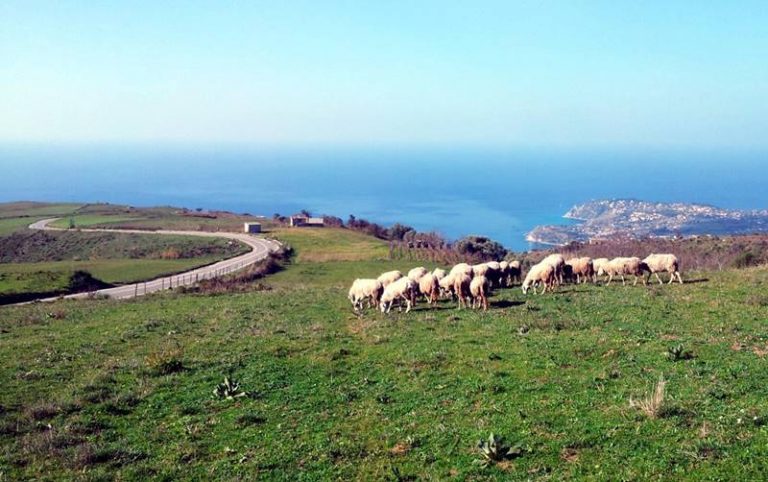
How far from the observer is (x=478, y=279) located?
29062mm

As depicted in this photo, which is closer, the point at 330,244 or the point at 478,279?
the point at 478,279

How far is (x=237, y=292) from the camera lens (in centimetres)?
4412

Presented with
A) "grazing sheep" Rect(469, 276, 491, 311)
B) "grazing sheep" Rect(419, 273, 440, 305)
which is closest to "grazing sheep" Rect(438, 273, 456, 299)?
"grazing sheep" Rect(419, 273, 440, 305)

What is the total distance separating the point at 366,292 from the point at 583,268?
13.0 m

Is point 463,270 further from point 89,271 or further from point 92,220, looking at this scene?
point 92,220

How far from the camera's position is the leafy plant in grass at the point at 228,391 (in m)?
16.1

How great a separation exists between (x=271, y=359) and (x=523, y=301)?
46.0 feet

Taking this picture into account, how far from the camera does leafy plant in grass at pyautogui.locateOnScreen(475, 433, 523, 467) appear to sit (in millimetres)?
11070

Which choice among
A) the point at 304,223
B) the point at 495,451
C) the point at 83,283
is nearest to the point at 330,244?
the point at 304,223

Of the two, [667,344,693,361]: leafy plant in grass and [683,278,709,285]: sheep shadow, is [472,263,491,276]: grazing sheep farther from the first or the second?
[667,344,693,361]: leafy plant in grass

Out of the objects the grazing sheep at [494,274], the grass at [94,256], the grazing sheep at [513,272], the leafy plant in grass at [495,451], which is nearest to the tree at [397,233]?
the grass at [94,256]

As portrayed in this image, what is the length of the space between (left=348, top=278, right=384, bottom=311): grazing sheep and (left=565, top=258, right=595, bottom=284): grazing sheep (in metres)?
11.5

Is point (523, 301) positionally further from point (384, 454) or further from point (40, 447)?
point (40, 447)

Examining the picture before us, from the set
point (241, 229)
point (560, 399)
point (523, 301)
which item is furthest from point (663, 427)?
point (241, 229)
